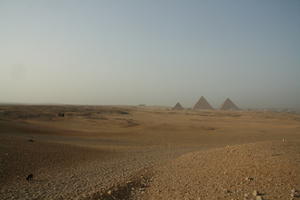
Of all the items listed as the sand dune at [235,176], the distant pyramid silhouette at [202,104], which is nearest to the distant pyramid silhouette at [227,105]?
the distant pyramid silhouette at [202,104]

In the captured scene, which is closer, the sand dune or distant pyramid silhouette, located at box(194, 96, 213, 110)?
the sand dune

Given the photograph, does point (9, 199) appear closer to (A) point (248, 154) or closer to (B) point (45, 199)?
(B) point (45, 199)

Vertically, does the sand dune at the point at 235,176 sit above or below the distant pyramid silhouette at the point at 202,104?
below

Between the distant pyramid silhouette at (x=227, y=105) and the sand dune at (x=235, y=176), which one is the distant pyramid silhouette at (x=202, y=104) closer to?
the distant pyramid silhouette at (x=227, y=105)

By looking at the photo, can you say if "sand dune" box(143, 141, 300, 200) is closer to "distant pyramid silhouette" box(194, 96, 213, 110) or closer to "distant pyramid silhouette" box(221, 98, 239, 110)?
"distant pyramid silhouette" box(194, 96, 213, 110)

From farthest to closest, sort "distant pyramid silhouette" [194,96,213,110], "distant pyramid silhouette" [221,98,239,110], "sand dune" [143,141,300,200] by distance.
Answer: "distant pyramid silhouette" [221,98,239,110], "distant pyramid silhouette" [194,96,213,110], "sand dune" [143,141,300,200]

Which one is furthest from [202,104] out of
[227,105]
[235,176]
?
[235,176]

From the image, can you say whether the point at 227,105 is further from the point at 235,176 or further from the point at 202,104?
the point at 235,176

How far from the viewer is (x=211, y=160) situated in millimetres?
9086

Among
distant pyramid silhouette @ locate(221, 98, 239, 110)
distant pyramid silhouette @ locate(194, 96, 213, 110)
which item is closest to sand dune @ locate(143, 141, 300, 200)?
distant pyramid silhouette @ locate(194, 96, 213, 110)

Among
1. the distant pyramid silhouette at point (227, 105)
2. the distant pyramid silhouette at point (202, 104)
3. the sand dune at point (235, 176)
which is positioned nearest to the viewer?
the sand dune at point (235, 176)

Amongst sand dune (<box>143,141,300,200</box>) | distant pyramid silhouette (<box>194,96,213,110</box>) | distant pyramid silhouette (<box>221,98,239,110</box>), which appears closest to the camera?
sand dune (<box>143,141,300,200</box>)

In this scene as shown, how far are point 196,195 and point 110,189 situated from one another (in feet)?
8.33

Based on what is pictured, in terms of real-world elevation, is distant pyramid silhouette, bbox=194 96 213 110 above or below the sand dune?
above
